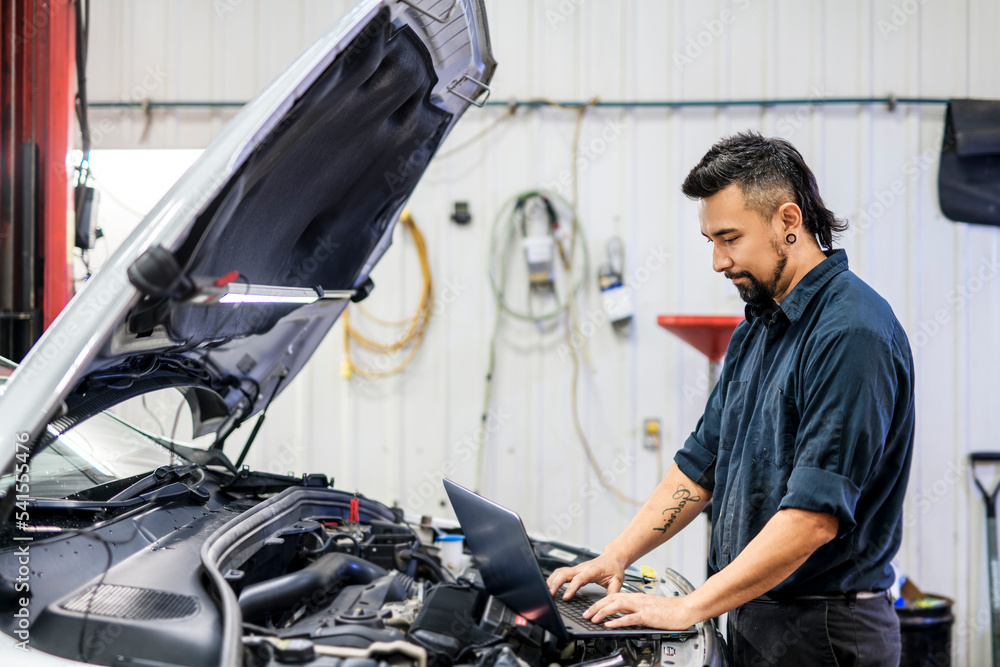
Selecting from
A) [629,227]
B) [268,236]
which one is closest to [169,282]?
[268,236]

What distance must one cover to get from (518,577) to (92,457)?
118 cm

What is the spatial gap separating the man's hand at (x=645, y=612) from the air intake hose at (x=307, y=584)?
1.76ft

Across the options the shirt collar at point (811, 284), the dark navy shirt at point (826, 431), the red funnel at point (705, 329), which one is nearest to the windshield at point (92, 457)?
the dark navy shirt at point (826, 431)

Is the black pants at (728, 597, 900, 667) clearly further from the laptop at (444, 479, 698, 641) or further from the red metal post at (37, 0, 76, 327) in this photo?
the red metal post at (37, 0, 76, 327)

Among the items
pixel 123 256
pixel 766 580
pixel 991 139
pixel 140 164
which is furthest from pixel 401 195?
pixel 991 139

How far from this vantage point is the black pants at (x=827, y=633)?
136 centimetres

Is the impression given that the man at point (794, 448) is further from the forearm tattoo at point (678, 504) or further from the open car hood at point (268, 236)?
the open car hood at point (268, 236)

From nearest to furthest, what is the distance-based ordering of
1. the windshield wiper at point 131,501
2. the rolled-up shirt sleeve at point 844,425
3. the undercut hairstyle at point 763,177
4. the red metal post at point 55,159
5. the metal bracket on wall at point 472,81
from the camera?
the rolled-up shirt sleeve at point 844,425
the windshield wiper at point 131,501
the undercut hairstyle at point 763,177
the metal bracket on wall at point 472,81
the red metal post at point 55,159

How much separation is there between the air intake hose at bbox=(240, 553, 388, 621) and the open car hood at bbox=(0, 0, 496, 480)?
1.56ft

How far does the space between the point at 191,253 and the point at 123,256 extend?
0.43 ft

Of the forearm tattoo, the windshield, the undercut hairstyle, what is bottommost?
the forearm tattoo

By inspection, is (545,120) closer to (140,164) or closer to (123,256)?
(140,164)

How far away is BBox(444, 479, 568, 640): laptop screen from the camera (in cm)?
124

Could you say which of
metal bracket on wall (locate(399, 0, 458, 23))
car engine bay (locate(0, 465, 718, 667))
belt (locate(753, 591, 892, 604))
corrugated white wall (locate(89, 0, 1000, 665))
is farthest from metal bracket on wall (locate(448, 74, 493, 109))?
corrugated white wall (locate(89, 0, 1000, 665))
